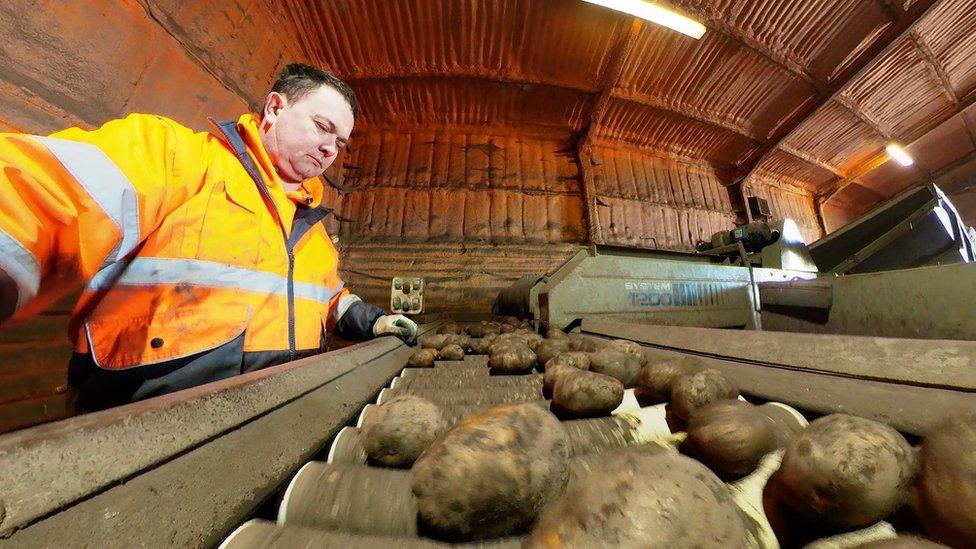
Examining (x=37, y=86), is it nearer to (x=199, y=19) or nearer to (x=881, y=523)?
(x=199, y=19)

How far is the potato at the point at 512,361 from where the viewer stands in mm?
1652

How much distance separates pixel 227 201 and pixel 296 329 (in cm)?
72

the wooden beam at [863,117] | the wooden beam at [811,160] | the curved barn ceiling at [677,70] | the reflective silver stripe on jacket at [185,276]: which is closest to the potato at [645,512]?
the reflective silver stripe on jacket at [185,276]

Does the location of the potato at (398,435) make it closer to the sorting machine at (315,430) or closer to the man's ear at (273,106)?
the sorting machine at (315,430)

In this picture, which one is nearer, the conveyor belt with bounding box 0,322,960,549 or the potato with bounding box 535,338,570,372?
the conveyor belt with bounding box 0,322,960,549

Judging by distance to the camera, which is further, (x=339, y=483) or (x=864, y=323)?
(x=864, y=323)

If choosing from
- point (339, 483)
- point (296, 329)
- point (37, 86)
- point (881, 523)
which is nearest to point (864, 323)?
point (881, 523)

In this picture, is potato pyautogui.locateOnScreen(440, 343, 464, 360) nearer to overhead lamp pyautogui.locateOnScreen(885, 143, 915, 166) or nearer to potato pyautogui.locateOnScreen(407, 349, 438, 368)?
potato pyautogui.locateOnScreen(407, 349, 438, 368)

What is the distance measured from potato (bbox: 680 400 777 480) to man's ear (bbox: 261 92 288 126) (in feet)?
7.67

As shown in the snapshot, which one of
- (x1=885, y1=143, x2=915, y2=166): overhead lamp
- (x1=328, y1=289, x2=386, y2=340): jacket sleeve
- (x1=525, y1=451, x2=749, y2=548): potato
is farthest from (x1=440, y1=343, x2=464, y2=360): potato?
(x1=885, y1=143, x2=915, y2=166): overhead lamp

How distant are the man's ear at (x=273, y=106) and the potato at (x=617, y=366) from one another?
209 cm

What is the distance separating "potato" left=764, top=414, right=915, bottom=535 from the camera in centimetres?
53

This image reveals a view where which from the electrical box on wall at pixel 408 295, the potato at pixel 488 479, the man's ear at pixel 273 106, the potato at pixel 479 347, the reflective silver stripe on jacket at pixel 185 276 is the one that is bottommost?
the potato at pixel 488 479

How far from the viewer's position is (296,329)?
1784mm
